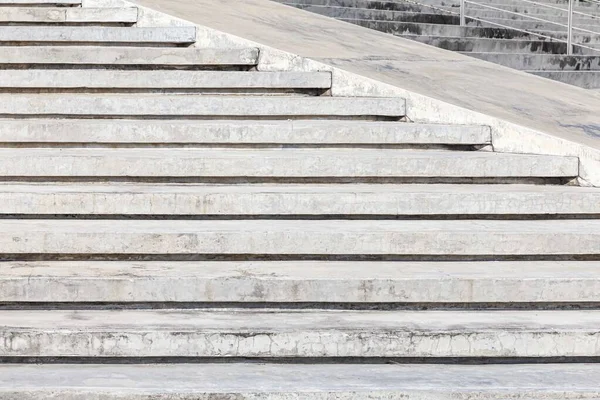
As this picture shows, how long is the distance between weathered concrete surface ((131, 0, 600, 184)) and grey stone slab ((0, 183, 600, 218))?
0.51m

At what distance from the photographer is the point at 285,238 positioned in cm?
359

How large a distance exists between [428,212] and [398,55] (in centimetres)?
244

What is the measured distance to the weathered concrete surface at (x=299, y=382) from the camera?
2.78 metres

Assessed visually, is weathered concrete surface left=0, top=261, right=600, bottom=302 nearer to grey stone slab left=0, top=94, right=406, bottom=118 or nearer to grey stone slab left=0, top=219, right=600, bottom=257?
grey stone slab left=0, top=219, right=600, bottom=257

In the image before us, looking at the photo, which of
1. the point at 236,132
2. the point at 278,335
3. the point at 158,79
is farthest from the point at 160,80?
the point at 278,335

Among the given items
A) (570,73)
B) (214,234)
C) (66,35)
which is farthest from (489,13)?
(214,234)

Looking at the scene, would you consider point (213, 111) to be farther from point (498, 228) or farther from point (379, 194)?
point (498, 228)

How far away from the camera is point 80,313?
10.6 ft

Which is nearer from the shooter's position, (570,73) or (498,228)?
(498,228)

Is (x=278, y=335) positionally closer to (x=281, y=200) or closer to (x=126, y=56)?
(x=281, y=200)

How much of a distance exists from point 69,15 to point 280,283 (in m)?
4.00

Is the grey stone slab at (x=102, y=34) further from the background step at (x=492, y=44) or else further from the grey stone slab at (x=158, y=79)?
the background step at (x=492, y=44)

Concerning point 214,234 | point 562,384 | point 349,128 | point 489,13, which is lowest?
point 562,384

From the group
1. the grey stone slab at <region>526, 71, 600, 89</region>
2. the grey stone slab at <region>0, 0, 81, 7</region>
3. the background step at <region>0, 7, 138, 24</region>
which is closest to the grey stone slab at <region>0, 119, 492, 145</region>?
the background step at <region>0, 7, 138, 24</region>
